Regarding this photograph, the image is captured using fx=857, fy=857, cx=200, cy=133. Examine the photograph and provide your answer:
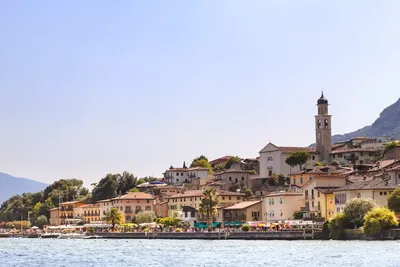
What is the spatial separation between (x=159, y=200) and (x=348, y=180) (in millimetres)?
48675

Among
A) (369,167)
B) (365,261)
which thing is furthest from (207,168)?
(365,261)

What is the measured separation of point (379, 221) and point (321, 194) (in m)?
27.9

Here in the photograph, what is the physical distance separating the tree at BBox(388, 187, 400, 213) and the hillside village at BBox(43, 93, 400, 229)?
18.4 ft

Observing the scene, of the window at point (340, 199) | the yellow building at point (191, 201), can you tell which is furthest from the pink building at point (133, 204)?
the window at point (340, 199)

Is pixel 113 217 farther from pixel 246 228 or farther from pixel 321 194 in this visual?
pixel 321 194

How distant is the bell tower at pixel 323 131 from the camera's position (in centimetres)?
15000

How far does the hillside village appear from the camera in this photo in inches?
4254

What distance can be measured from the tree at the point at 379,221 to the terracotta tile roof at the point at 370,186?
17.5 metres

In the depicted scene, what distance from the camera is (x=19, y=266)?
63.0 m

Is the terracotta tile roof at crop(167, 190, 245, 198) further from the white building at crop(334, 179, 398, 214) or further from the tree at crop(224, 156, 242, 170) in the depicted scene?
the white building at crop(334, 179, 398, 214)

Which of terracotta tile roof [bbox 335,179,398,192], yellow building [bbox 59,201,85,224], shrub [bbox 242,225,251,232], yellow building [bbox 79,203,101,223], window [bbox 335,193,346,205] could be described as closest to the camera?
terracotta tile roof [bbox 335,179,398,192]

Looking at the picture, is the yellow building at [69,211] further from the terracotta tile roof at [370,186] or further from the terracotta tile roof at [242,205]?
the terracotta tile roof at [370,186]

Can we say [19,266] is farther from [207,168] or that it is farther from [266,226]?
[207,168]

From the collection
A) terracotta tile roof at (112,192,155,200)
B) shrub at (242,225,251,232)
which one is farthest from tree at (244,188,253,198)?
shrub at (242,225,251,232)
